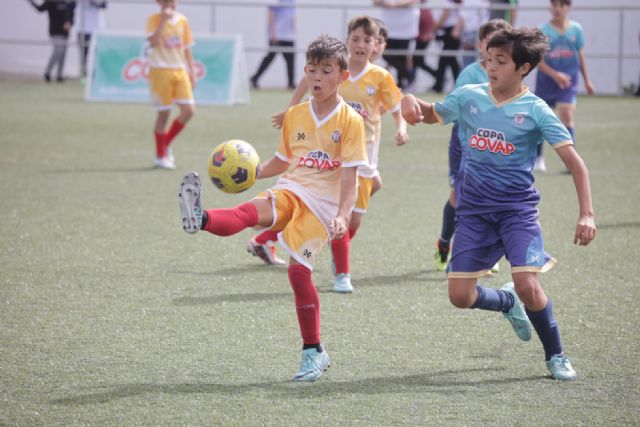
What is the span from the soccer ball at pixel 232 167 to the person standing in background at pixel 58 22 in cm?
1725

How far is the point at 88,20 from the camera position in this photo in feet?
71.6

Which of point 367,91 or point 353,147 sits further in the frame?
point 367,91

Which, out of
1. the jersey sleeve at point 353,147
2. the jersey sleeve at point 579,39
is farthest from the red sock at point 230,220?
the jersey sleeve at point 579,39

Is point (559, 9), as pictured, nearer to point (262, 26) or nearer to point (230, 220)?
point (230, 220)

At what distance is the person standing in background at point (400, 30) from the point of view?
2080cm

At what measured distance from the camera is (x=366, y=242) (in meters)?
8.48

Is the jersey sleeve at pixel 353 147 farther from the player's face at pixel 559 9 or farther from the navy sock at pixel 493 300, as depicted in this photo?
the player's face at pixel 559 9

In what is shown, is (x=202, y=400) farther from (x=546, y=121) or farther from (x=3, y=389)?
(x=546, y=121)

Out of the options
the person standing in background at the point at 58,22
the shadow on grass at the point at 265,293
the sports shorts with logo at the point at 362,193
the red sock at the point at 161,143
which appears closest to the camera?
the shadow on grass at the point at 265,293

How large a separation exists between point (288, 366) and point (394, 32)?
54.7 feet

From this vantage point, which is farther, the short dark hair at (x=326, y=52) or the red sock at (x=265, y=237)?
the red sock at (x=265, y=237)

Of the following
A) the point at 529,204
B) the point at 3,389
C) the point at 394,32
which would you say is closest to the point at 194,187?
the point at 3,389

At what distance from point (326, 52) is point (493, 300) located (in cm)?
150

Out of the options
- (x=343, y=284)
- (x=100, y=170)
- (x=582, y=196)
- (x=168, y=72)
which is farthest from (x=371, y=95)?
(x=168, y=72)
